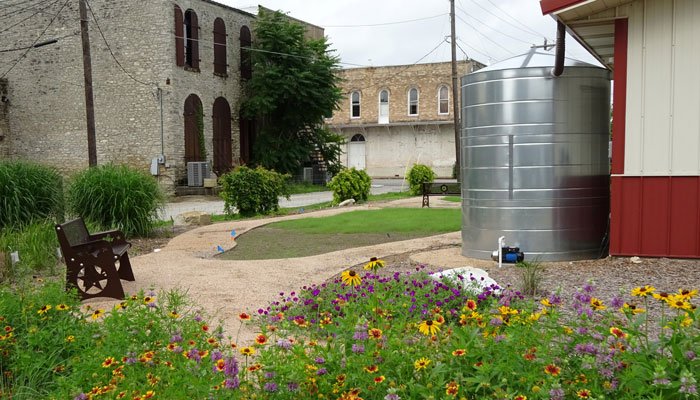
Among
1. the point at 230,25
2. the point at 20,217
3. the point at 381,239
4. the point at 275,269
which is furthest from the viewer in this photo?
the point at 230,25

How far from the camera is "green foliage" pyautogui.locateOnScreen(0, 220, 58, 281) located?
8.55 meters

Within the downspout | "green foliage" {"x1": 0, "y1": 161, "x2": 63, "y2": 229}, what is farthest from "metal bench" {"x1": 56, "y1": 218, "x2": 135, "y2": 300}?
the downspout

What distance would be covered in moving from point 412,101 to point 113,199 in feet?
115

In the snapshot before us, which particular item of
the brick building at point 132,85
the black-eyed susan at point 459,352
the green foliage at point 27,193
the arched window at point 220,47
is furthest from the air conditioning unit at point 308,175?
the black-eyed susan at point 459,352

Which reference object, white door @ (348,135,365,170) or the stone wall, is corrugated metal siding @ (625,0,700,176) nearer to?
the stone wall

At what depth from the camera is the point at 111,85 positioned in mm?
27734

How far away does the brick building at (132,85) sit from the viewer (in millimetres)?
26953

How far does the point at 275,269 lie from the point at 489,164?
129 inches

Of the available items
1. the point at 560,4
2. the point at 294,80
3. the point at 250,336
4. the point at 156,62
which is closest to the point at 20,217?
the point at 250,336

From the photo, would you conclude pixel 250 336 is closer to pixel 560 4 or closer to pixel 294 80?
pixel 560 4

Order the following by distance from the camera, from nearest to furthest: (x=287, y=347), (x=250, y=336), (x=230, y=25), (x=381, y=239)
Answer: (x=287, y=347) → (x=250, y=336) → (x=381, y=239) → (x=230, y=25)

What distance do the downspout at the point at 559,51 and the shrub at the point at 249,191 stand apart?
1079cm

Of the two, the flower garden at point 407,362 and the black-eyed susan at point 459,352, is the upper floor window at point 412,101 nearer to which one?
the flower garden at point 407,362

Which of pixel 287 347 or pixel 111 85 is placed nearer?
pixel 287 347
